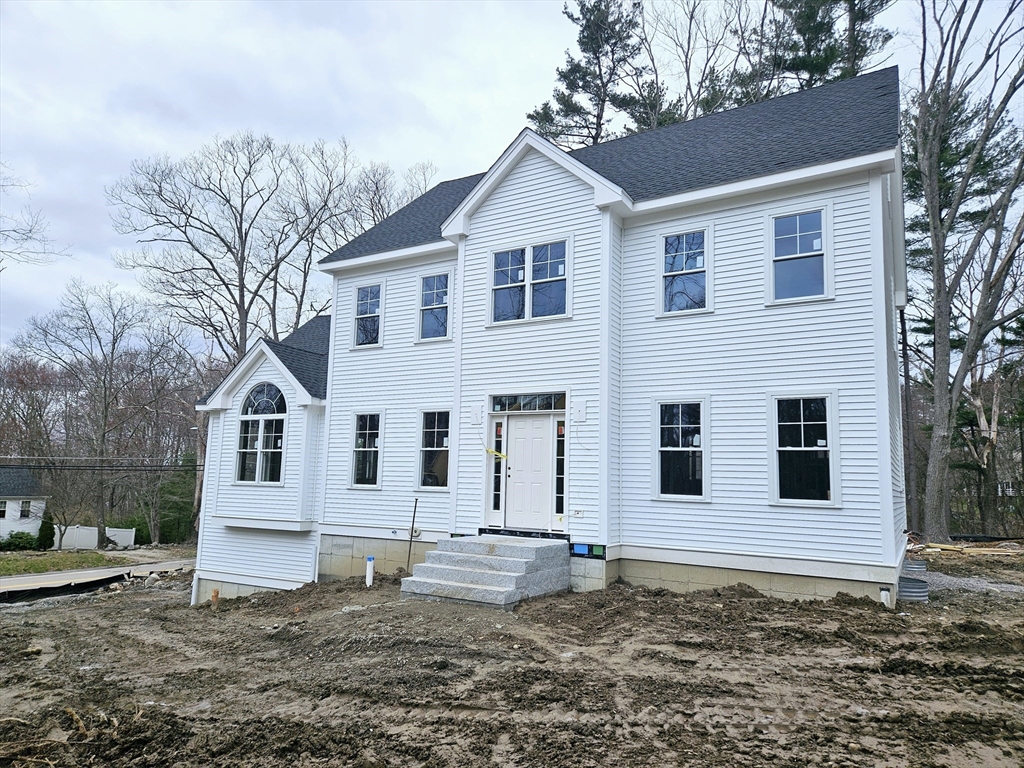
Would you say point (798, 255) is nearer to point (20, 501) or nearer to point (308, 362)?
point (308, 362)

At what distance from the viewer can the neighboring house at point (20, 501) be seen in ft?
118

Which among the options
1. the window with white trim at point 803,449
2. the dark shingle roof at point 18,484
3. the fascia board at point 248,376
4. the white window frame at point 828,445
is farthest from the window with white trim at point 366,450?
the dark shingle roof at point 18,484

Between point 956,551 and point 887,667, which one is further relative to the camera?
point 956,551

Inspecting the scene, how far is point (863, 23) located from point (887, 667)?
2513cm

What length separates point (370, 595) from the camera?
10.3m

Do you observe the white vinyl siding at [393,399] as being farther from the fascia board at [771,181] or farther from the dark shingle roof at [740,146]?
the fascia board at [771,181]

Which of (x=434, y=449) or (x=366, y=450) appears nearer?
(x=434, y=449)

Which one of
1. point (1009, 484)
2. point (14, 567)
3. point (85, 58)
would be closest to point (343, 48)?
point (85, 58)

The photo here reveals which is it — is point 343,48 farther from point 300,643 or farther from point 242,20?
point 300,643

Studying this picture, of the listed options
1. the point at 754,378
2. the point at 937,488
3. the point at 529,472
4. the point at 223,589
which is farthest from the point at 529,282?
the point at 937,488

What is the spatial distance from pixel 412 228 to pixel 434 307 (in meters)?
2.13

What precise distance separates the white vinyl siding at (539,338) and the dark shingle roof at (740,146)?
41.5 inches

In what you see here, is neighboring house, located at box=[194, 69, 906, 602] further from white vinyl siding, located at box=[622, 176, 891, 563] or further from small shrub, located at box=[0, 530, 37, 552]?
small shrub, located at box=[0, 530, 37, 552]

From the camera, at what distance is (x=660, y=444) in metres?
10.3
